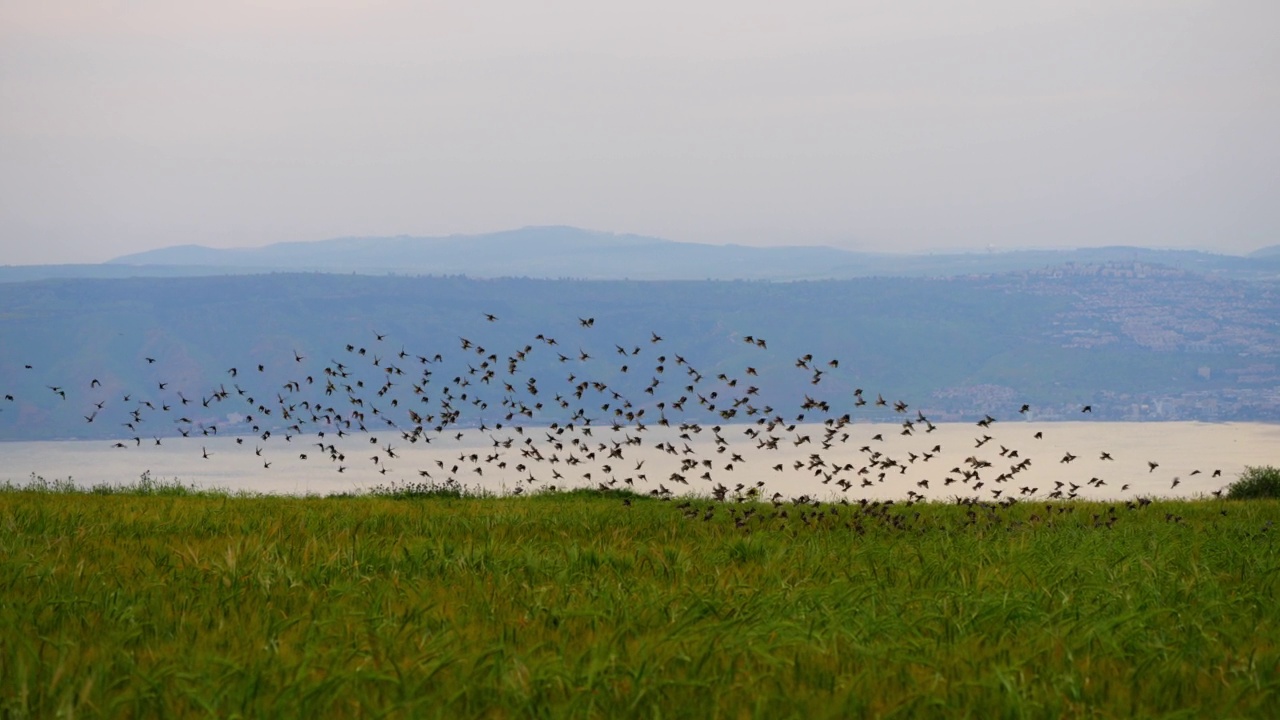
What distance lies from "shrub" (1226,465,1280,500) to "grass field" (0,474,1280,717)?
1723 cm

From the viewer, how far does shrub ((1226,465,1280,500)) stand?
2737 centimetres

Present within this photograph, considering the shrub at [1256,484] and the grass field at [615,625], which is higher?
the grass field at [615,625]

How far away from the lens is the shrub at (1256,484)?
27.4 metres

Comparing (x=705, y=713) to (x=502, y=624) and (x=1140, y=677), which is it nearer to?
(x=502, y=624)

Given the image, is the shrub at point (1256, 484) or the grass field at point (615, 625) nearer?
the grass field at point (615, 625)

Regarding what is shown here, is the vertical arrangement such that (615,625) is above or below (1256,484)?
above

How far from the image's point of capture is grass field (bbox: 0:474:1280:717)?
17.7ft

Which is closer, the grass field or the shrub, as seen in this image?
the grass field

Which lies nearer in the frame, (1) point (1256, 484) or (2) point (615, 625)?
Answer: (2) point (615, 625)

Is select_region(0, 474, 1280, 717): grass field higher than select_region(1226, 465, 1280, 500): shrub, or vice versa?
select_region(0, 474, 1280, 717): grass field

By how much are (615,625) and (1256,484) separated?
25250 mm

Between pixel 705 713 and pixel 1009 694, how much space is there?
4.40 ft

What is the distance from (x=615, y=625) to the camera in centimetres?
695

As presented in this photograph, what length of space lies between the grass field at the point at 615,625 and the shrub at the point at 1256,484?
1723cm
